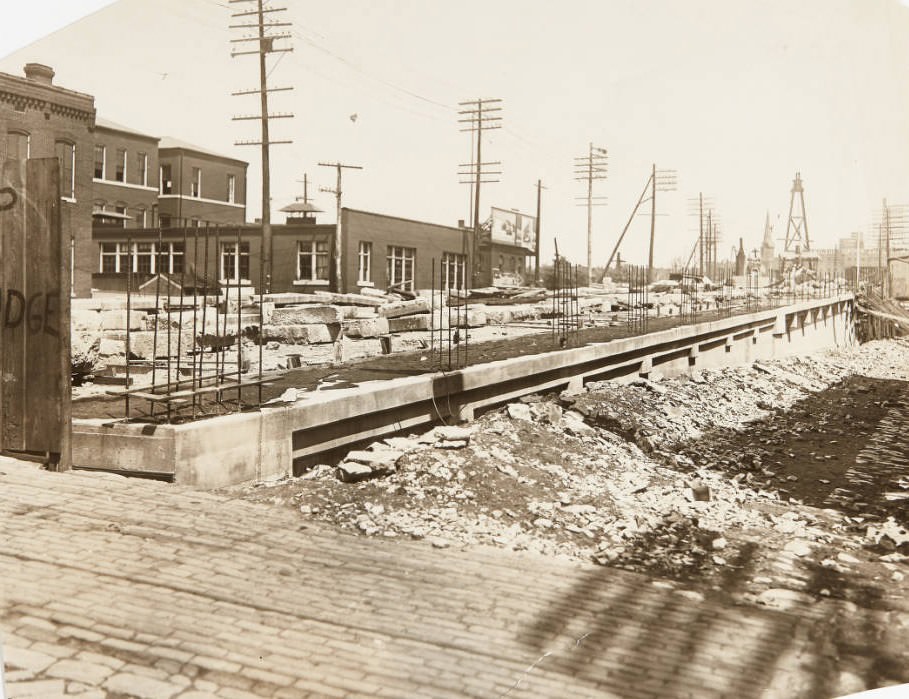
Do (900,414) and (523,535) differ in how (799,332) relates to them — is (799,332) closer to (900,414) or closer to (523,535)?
(900,414)

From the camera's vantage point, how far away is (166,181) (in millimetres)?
9492

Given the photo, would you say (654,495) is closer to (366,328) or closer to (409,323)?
(366,328)

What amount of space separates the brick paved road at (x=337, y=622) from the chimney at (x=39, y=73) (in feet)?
11.7

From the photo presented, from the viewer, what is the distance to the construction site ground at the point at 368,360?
6789 mm

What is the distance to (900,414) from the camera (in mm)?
13469

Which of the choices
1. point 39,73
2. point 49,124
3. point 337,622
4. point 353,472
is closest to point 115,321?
point 49,124

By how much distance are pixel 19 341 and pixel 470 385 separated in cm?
456

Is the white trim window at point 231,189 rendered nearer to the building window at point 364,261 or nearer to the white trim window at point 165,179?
the white trim window at point 165,179

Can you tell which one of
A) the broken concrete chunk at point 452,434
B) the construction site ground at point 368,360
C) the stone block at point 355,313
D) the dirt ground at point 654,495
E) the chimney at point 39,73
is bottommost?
the dirt ground at point 654,495

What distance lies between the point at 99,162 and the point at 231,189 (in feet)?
5.65

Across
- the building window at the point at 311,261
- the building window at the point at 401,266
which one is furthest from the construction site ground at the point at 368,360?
the building window at the point at 401,266

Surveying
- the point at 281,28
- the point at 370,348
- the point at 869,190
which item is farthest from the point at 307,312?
the point at 869,190

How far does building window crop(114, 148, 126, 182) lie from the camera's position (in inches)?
296

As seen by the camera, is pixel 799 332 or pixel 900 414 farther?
pixel 799 332
